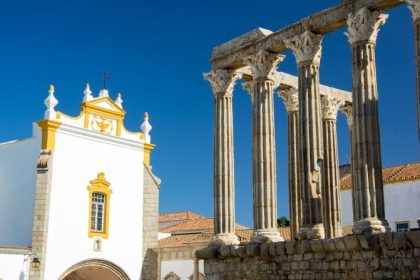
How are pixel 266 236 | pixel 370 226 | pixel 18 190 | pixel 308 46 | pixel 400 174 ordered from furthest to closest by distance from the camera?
pixel 400 174, pixel 18 190, pixel 266 236, pixel 308 46, pixel 370 226

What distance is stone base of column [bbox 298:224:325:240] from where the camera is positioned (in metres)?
15.6

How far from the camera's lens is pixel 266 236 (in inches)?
672

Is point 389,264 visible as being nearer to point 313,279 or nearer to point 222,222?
point 313,279

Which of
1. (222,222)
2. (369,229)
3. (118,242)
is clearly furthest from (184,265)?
(369,229)

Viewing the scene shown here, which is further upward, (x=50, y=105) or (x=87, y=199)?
(x=50, y=105)

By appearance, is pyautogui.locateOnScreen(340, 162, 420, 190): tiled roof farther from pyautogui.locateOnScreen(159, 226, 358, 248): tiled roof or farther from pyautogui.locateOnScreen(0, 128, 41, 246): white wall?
pyautogui.locateOnScreen(0, 128, 41, 246): white wall

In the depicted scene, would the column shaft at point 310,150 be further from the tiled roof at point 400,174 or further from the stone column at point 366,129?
the tiled roof at point 400,174

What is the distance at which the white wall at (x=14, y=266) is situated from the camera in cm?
2439

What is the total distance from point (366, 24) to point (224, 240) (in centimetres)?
708

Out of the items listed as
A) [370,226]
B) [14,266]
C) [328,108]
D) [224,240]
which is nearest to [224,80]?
[328,108]

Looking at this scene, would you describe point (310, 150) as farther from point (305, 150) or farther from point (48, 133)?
point (48, 133)

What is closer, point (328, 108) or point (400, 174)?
point (328, 108)

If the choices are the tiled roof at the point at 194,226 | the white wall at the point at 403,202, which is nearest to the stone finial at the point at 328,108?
the white wall at the point at 403,202

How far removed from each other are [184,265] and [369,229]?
1499cm
